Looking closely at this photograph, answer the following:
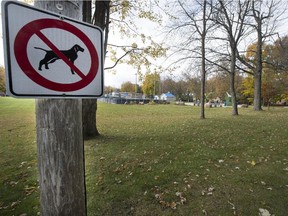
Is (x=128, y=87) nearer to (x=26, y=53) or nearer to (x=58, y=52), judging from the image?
(x=58, y=52)

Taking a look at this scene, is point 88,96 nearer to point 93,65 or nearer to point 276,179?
point 93,65

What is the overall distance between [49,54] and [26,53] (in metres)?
0.12

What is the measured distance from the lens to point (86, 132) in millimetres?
7414

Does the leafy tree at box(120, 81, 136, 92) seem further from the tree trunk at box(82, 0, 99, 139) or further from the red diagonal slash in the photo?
the red diagonal slash

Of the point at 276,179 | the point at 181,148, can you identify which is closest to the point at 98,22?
the point at 181,148

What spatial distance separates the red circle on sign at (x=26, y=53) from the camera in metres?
1.06

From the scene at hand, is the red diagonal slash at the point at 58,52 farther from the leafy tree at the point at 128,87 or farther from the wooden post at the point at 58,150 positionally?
the leafy tree at the point at 128,87

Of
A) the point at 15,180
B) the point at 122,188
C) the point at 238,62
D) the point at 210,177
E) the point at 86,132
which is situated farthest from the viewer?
the point at 238,62

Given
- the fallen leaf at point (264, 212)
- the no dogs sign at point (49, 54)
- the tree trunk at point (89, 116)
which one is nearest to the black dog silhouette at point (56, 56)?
the no dogs sign at point (49, 54)

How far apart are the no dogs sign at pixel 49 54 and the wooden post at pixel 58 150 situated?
104 millimetres

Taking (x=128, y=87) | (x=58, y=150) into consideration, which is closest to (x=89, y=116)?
(x=58, y=150)

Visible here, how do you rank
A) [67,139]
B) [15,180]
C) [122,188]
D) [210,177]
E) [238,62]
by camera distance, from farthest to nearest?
[238,62] → [15,180] → [210,177] → [122,188] → [67,139]

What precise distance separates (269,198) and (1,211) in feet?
14.5

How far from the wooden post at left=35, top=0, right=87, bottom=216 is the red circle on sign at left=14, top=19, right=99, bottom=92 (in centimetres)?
10
